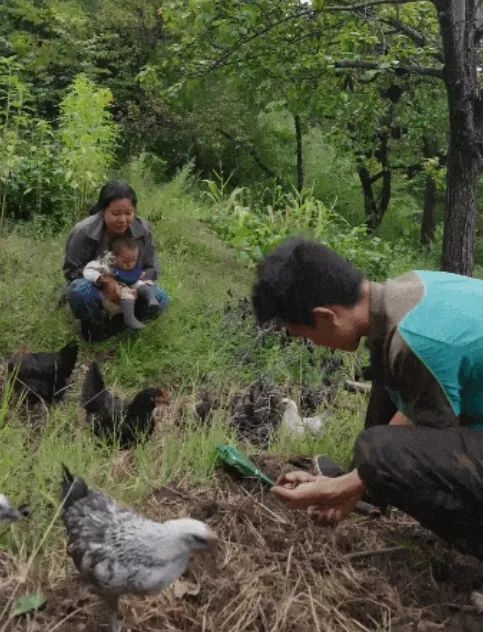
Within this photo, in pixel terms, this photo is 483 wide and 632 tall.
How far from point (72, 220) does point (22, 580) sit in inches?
260

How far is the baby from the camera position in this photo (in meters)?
5.90

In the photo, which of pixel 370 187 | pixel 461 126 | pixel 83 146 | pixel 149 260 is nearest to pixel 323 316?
pixel 149 260

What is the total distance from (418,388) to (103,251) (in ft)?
12.4

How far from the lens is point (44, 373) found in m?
4.88

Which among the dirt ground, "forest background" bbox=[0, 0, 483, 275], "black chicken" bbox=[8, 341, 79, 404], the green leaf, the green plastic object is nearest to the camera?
the green leaf

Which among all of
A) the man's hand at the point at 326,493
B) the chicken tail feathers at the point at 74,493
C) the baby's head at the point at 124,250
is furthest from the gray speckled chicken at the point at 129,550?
the baby's head at the point at 124,250

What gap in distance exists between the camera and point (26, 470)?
3.53 m

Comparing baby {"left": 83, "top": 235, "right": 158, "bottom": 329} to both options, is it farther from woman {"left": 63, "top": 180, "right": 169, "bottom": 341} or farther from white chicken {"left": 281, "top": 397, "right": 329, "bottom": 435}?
white chicken {"left": 281, "top": 397, "right": 329, "bottom": 435}

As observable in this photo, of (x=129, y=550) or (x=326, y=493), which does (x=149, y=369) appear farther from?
(x=129, y=550)

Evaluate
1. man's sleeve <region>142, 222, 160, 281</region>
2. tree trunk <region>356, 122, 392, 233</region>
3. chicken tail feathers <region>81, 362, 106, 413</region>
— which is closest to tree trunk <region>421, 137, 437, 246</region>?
tree trunk <region>356, 122, 392, 233</region>

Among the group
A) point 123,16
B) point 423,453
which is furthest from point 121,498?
point 123,16

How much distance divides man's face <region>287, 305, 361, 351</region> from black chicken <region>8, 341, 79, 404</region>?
240 centimetres

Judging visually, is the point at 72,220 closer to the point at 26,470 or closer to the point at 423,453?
the point at 26,470

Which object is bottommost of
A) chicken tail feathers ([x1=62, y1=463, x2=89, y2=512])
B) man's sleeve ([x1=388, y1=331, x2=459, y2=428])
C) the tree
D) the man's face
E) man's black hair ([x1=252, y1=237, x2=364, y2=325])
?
chicken tail feathers ([x1=62, y1=463, x2=89, y2=512])
